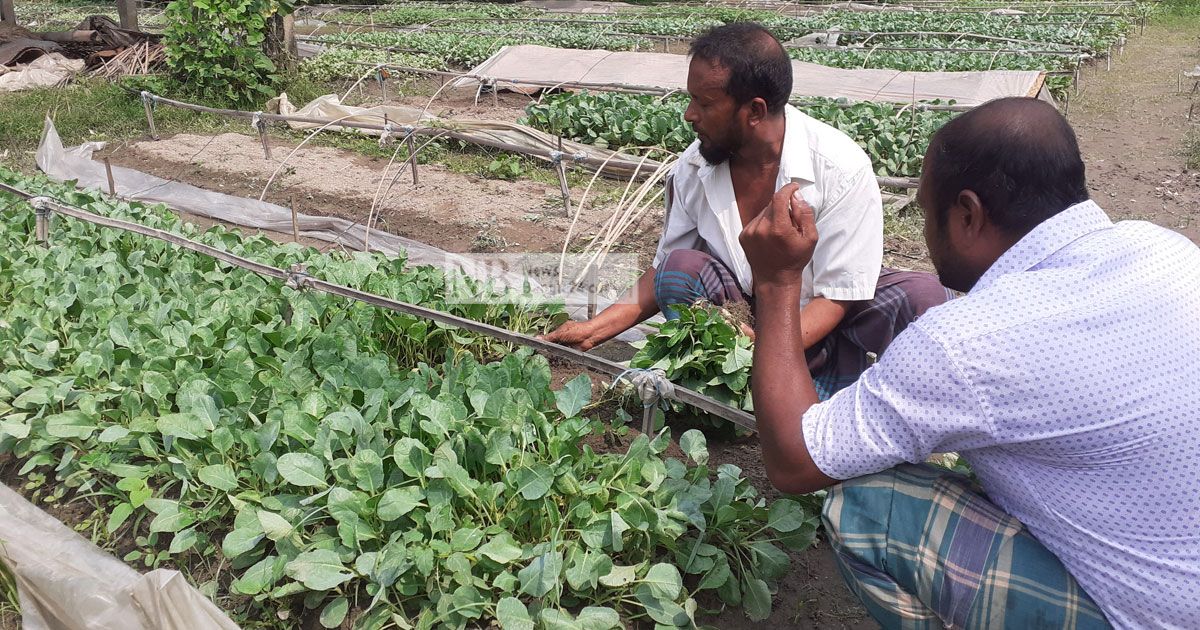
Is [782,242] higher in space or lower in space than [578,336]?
higher

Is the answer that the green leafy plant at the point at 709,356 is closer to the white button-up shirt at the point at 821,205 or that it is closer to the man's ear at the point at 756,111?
the white button-up shirt at the point at 821,205

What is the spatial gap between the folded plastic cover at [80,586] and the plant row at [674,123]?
4.38 m

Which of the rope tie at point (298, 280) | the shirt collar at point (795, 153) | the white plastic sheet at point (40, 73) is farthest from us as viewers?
the white plastic sheet at point (40, 73)

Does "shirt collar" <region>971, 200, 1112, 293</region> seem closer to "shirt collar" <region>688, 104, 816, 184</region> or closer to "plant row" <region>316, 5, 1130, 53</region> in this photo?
"shirt collar" <region>688, 104, 816, 184</region>

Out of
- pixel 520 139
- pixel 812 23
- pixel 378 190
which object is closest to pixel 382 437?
pixel 378 190

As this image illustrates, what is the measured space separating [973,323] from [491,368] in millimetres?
1420


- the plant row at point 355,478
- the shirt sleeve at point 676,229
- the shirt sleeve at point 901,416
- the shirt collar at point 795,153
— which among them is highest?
the shirt collar at point 795,153

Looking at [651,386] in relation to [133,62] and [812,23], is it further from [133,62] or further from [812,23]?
[812,23]

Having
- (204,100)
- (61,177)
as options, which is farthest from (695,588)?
(204,100)

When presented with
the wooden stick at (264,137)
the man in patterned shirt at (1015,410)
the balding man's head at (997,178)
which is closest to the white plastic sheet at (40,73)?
the wooden stick at (264,137)

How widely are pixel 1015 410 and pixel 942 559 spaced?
1.20 ft

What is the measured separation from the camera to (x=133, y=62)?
394 inches

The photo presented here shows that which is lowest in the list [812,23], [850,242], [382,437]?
[812,23]

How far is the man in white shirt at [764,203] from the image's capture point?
7.95 ft
